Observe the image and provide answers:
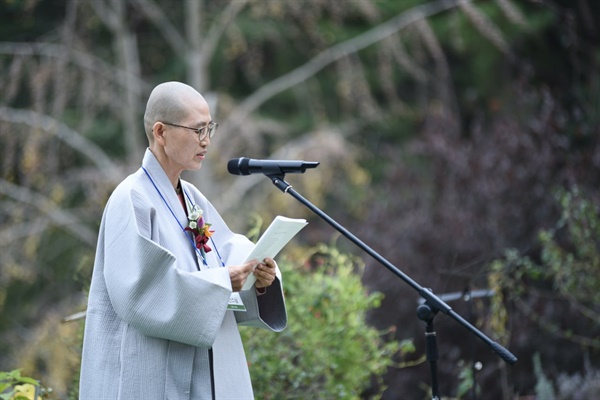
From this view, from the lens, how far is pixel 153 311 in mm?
3318

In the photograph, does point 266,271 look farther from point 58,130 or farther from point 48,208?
point 48,208

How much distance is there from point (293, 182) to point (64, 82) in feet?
8.75

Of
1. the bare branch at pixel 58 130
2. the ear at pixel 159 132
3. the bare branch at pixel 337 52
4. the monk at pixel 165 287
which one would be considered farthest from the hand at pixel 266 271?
the bare branch at pixel 337 52

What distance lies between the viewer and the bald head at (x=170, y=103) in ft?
11.7

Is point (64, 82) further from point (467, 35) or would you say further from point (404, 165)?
point (467, 35)

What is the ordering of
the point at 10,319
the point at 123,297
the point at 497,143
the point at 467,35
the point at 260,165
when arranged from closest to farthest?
the point at 123,297, the point at 260,165, the point at 497,143, the point at 10,319, the point at 467,35

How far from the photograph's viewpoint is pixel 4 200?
1231cm

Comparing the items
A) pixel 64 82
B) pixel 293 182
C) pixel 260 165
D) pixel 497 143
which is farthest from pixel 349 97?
pixel 260 165

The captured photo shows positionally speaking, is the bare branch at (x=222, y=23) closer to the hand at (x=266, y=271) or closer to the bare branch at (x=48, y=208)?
the bare branch at (x=48, y=208)

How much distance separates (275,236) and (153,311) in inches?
18.6

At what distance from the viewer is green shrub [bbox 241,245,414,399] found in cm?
539

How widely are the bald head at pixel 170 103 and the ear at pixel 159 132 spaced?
2 centimetres

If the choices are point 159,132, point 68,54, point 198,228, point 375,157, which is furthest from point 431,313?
point 375,157

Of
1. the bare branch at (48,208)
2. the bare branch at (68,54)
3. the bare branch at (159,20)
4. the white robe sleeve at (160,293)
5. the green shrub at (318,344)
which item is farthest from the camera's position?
the bare branch at (159,20)
